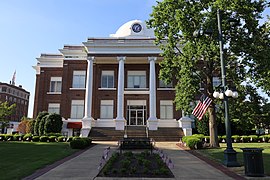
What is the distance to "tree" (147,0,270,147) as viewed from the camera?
16438 mm

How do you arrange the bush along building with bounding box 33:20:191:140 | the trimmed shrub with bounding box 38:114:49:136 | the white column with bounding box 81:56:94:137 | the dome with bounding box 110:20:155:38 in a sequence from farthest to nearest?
the dome with bounding box 110:20:155:38, the bush along building with bounding box 33:20:191:140, the white column with bounding box 81:56:94:137, the trimmed shrub with bounding box 38:114:49:136

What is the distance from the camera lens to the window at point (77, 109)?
3341 cm

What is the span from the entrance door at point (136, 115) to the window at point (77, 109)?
6.58 m

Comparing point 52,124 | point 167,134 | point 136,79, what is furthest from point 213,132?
point 52,124

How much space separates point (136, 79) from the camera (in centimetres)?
3447

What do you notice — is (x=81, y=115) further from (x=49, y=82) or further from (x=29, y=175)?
(x=29, y=175)

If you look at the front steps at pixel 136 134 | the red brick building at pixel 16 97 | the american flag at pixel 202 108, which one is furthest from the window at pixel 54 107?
the red brick building at pixel 16 97

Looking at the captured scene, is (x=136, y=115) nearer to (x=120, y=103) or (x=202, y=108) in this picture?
(x=120, y=103)

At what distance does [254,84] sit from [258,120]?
4.42m

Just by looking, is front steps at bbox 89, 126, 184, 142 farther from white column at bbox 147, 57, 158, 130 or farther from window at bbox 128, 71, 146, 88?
window at bbox 128, 71, 146, 88

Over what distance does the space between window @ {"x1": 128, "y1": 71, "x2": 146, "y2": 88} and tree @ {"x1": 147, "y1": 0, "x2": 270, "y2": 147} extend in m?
14.5

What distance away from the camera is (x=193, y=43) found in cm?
1794

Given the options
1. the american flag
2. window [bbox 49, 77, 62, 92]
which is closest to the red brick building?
window [bbox 49, 77, 62, 92]

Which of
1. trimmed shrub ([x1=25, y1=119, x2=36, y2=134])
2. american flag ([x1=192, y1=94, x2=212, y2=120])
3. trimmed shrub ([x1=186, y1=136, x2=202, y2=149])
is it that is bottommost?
trimmed shrub ([x1=186, y1=136, x2=202, y2=149])
